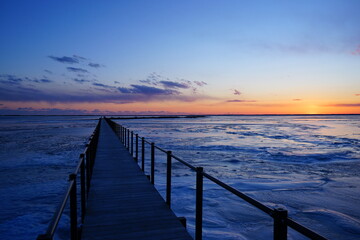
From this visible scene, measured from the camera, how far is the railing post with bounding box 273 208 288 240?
1840 mm

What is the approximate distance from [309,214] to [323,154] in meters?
11.1

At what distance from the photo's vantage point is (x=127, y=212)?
4.70 meters

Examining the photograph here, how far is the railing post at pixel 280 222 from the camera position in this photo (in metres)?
1.84

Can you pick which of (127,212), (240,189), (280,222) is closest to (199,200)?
(127,212)

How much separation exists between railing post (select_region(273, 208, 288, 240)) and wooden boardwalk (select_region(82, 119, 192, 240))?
2.18 meters

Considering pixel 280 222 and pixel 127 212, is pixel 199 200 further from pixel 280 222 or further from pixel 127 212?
pixel 280 222

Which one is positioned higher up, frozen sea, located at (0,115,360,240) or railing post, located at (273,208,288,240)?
railing post, located at (273,208,288,240)

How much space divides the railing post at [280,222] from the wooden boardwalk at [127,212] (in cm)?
218

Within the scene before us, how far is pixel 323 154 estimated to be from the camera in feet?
52.6

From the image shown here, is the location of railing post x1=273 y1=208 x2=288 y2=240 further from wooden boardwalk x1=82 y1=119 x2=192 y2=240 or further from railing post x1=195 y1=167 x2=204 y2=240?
wooden boardwalk x1=82 y1=119 x2=192 y2=240

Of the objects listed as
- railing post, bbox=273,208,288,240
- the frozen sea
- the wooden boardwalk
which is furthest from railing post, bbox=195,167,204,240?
the frozen sea

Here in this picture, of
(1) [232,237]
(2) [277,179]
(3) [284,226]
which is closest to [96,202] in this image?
(1) [232,237]

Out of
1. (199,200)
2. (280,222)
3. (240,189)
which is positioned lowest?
(240,189)

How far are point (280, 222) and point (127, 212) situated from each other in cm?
343
